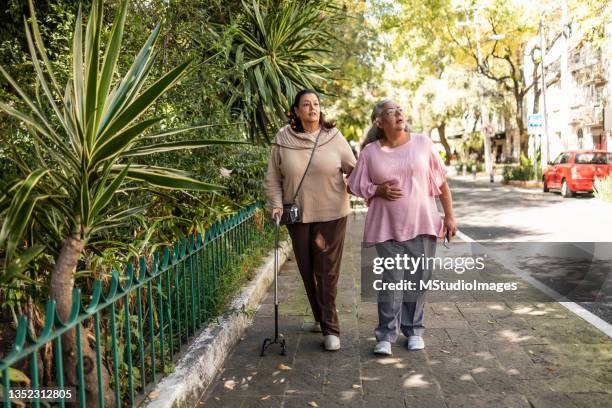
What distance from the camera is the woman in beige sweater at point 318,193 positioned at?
475 centimetres

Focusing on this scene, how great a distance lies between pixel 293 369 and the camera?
438 cm

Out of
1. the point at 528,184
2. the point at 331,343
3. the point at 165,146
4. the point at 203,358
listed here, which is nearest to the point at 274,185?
the point at 331,343

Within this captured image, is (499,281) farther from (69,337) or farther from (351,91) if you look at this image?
(351,91)

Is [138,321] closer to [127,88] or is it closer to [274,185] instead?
[127,88]

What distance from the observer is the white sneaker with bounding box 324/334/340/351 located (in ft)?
15.6

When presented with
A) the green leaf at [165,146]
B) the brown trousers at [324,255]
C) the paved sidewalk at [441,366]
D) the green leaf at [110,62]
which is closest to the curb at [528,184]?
the paved sidewalk at [441,366]

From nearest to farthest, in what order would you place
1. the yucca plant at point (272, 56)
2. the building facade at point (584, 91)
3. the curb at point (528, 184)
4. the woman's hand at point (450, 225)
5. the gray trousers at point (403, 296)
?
the gray trousers at point (403, 296) → the woman's hand at point (450, 225) → the yucca plant at point (272, 56) → the curb at point (528, 184) → the building facade at point (584, 91)

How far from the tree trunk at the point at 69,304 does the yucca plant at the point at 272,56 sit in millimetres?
5532

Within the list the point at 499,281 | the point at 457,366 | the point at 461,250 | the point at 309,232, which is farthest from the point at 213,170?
the point at 461,250

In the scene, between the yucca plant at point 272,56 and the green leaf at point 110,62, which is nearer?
the green leaf at point 110,62

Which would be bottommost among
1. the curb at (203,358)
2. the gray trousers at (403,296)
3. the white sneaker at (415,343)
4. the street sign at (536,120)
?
the white sneaker at (415,343)

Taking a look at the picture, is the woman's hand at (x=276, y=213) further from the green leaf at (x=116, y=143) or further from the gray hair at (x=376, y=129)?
the green leaf at (x=116, y=143)

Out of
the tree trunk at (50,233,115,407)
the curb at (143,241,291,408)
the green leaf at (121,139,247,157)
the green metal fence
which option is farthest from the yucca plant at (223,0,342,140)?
the tree trunk at (50,233,115,407)

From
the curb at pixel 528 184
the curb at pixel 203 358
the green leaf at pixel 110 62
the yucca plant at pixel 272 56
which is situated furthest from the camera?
the curb at pixel 528 184
